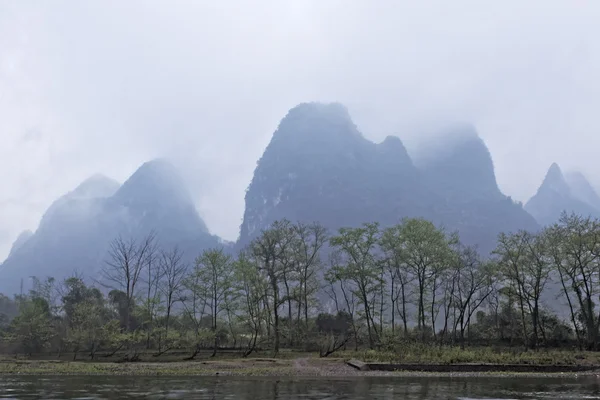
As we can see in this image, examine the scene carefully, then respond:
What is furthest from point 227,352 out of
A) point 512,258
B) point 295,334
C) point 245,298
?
point 512,258

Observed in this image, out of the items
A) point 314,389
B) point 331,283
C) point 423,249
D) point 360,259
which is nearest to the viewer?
point 314,389

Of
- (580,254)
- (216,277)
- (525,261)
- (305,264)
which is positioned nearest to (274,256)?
(216,277)

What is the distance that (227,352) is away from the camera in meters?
51.4

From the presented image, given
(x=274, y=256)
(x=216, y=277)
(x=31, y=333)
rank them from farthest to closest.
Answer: (x=274, y=256)
(x=31, y=333)
(x=216, y=277)

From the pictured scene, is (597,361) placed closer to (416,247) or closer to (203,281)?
(416,247)

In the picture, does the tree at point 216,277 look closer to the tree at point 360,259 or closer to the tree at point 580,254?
the tree at point 360,259

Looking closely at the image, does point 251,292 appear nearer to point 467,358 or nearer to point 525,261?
point 467,358

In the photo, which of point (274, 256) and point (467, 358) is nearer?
point (467, 358)

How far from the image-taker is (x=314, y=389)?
22.3m

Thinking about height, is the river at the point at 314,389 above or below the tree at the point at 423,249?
below

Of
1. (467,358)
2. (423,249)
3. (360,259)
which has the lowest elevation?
(467,358)

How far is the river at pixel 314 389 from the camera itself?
19625 mm

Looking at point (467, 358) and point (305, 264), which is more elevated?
point (305, 264)

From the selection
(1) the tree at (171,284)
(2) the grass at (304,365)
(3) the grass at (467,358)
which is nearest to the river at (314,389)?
(2) the grass at (304,365)
